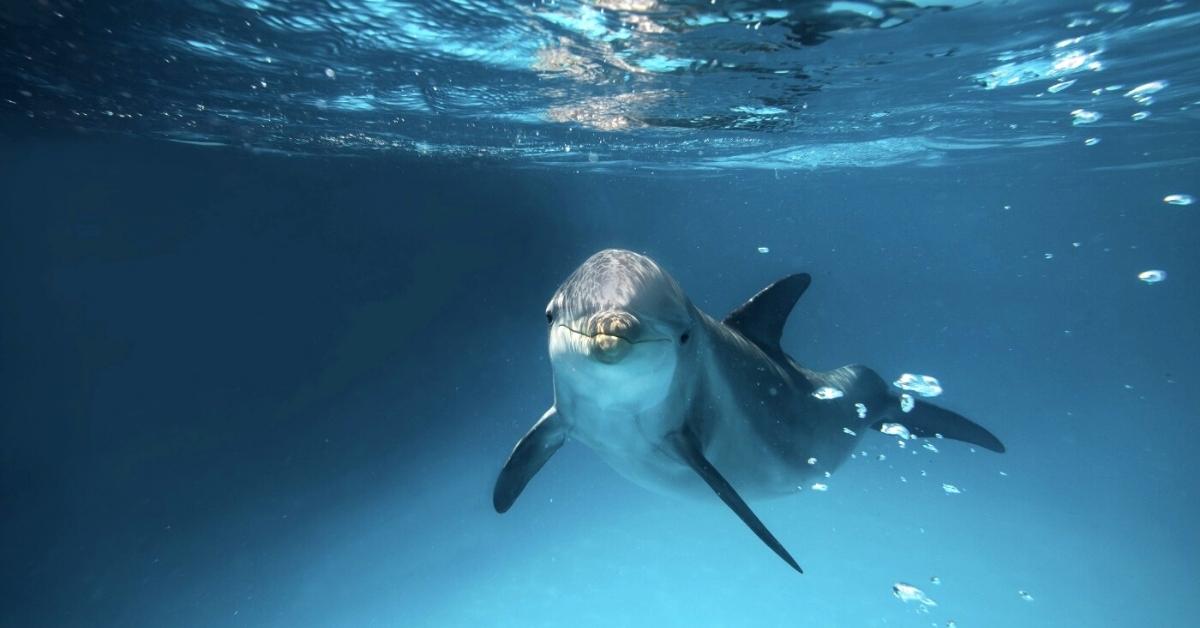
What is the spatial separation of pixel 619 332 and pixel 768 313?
329 cm

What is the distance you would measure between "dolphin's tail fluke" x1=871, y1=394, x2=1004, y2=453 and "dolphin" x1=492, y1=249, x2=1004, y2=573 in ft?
0.05

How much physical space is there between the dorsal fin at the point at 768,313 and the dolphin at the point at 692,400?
0.04 feet

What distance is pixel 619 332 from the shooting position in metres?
4.14

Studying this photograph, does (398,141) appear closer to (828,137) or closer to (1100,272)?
(828,137)

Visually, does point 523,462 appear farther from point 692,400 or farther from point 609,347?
point 609,347

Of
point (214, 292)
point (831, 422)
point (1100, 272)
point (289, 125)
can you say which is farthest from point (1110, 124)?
point (1100, 272)

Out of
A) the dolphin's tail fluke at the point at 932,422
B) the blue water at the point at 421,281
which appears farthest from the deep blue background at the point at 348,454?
the dolphin's tail fluke at the point at 932,422

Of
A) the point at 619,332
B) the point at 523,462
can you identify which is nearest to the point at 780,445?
the point at 523,462

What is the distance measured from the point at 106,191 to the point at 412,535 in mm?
13377

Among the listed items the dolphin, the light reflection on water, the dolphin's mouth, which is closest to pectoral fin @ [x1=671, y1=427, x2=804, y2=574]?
the dolphin

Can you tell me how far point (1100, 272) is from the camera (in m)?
91.4

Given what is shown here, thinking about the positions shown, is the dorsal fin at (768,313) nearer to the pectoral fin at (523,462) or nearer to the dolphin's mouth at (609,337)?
the pectoral fin at (523,462)

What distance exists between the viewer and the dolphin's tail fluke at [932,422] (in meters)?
7.87

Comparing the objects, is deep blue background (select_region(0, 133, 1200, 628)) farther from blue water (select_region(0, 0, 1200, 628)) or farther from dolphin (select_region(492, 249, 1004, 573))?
dolphin (select_region(492, 249, 1004, 573))
